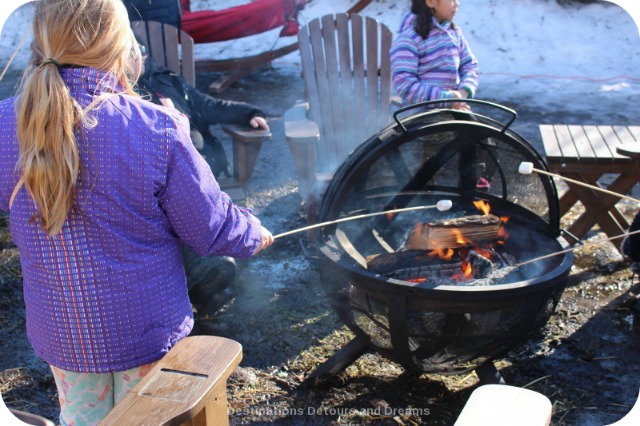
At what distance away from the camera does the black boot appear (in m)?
3.53

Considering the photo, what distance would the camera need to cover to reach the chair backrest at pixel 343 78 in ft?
15.7

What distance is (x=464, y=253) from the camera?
288cm

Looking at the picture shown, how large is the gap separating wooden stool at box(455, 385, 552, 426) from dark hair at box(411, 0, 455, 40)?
9.17 ft

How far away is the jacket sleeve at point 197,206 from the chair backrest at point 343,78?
→ 2849 mm

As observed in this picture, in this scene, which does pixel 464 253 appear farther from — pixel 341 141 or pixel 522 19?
pixel 522 19

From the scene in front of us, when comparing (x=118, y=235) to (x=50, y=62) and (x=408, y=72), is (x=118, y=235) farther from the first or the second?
(x=408, y=72)

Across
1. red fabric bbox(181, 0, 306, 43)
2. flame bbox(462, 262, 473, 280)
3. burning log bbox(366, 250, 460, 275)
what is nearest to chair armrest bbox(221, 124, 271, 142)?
burning log bbox(366, 250, 460, 275)

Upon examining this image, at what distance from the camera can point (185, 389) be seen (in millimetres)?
1621

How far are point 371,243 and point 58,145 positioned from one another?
181 centimetres

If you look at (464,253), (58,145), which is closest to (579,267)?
(464,253)

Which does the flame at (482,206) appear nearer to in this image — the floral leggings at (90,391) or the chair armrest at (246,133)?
the chair armrest at (246,133)

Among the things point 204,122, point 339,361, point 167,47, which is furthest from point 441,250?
point 167,47

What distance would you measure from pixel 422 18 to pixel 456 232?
1609mm

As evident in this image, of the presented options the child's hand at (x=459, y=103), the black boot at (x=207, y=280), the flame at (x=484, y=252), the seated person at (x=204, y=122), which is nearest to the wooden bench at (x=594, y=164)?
the child's hand at (x=459, y=103)
